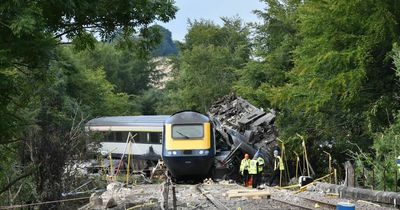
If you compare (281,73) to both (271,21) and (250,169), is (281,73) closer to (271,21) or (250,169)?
(271,21)

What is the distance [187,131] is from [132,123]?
10280 millimetres

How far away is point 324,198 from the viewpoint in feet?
48.9

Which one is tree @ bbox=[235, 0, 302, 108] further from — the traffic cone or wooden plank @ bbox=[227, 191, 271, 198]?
wooden plank @ bbox=[227, 191, 271, 198]

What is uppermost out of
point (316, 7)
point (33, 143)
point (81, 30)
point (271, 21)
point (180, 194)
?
point (271, 21)

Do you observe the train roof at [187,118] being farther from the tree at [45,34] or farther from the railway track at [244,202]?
the tree at [45,34]

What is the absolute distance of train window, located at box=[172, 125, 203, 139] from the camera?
2238 centimetres

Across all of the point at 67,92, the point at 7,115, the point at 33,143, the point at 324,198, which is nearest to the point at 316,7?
the point at 324,198

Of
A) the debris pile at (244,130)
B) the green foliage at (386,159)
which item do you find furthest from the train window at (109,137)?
the green foliage at (386,159)

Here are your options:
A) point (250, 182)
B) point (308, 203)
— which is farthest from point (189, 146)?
point (308, 203)

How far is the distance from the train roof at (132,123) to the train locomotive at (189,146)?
6.40 meters

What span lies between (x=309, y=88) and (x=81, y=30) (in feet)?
48.7

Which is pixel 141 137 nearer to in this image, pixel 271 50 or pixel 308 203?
pixel 271 50

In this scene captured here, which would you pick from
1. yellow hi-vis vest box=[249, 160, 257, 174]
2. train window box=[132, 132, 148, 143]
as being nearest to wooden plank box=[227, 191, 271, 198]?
yellow hi-vis vest box=[249, 160, 257, 174]

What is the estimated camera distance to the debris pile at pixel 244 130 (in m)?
25.0
